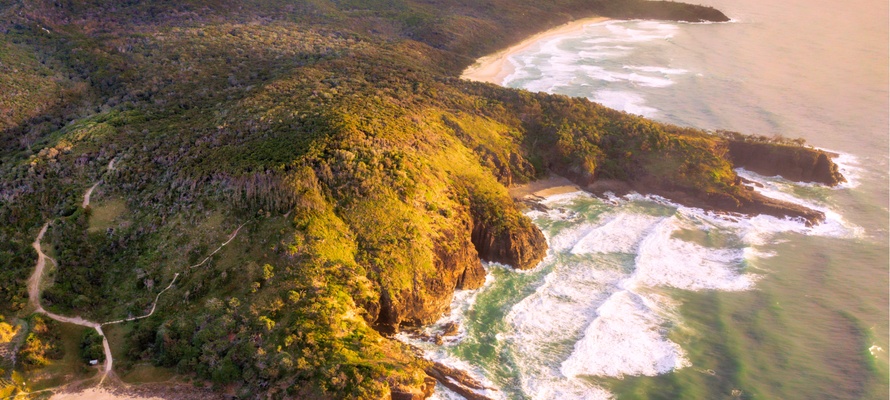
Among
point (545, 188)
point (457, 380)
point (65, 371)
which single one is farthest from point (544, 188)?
point (65, 371)

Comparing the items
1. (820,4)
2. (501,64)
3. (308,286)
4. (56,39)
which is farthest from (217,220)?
(820,4)

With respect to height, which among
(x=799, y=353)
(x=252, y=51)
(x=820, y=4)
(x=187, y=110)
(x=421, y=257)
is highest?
(x=820, y=4)

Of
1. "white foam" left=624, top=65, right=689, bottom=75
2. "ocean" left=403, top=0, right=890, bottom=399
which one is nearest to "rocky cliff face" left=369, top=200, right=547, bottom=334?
"ocean" left=403, top=0, right=890, bottom=399

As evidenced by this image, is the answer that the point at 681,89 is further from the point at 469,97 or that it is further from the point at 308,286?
the point at 308,286

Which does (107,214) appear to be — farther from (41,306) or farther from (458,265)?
(458,265)

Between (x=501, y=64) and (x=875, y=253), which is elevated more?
(x=501, y=64)

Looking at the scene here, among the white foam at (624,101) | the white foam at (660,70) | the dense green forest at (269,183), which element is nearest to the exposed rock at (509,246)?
the dense green forest at (269,183)

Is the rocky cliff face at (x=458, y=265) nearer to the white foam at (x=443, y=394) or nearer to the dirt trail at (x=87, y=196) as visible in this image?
the white foam at (x=443, y=394)
